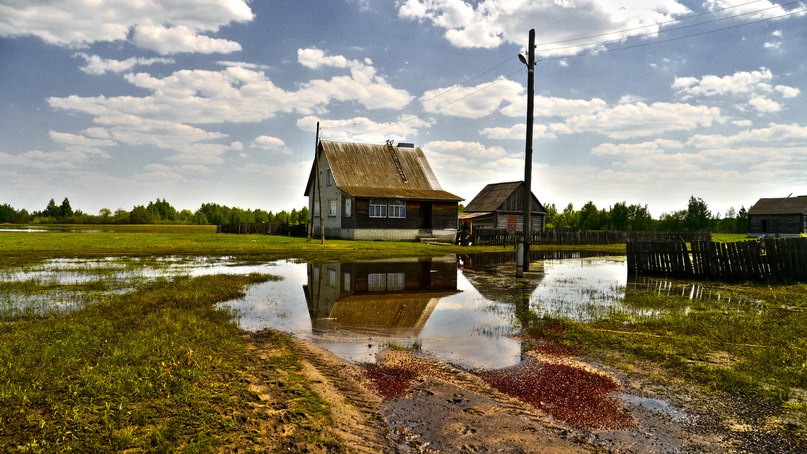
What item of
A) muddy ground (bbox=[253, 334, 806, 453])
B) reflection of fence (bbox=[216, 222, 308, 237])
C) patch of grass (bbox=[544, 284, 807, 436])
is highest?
reflection of fence (bbox=[216, 222, 308, 237])

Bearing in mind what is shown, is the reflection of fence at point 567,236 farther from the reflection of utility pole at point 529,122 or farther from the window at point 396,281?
Answer: the window at point 396,281

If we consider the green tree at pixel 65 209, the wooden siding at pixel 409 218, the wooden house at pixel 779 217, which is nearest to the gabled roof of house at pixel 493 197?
the wooden siding at pixel 409 218

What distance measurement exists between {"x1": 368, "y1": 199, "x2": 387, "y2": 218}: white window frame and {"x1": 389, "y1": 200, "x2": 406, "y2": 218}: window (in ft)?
1.84

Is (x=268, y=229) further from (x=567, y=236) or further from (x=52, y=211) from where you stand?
(x=52, y=211)

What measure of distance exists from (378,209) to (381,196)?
1451 mm

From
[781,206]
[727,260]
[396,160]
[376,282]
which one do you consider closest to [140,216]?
[396,160]

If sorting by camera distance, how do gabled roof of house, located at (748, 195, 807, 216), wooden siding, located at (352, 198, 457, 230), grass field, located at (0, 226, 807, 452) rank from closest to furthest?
grass field, located at (0, 226, 807, 452) < wooden siding, located at (352, 198, 457, 230) < gabled roof of house, located at (748, 195, 807, 216)

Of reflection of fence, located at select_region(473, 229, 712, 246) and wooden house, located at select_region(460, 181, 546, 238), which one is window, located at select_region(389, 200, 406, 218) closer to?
reflection of fence, located at select_region(473, 229, 712, 246)

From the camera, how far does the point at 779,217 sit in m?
64.3

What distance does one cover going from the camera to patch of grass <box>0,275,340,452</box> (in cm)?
400

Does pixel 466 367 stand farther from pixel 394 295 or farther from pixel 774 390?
pixel 394 295

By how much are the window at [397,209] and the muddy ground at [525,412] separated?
32.7 metres

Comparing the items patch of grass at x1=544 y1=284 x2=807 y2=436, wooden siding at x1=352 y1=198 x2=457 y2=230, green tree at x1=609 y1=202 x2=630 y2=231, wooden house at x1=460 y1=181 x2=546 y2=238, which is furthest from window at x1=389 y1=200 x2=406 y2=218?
green tree at x1=609 y1=202 x2=630 y2=231

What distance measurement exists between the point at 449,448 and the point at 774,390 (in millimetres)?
4330
